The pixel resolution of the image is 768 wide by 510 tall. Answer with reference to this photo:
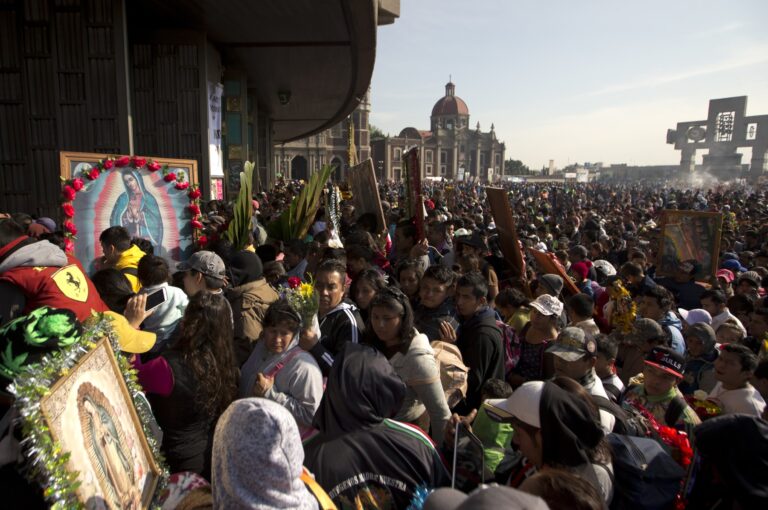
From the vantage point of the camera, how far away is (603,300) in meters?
6.10

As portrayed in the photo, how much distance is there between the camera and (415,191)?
272 inches

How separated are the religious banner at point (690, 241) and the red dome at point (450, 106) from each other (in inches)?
4247

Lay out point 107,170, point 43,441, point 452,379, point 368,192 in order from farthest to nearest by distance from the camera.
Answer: point 368,192
point 107,170
point 452,379
point 43,441

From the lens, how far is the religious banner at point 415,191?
658cm

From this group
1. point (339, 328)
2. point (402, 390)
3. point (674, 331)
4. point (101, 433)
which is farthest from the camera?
point (674, 331)

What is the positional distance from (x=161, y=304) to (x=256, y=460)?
2.44 metres

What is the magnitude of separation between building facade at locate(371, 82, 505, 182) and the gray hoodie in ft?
317

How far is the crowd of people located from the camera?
1603 millimetres

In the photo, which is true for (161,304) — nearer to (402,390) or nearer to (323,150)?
(402,390)

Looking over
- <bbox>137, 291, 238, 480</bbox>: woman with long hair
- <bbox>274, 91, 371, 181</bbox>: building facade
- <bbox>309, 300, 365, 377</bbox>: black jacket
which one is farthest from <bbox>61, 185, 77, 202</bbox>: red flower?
<bbox>274, 91, 371, 181</bbox>: building facade

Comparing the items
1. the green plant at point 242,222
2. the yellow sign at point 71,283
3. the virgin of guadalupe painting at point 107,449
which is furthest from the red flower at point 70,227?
the virgin of guadalupe painting at point 107,449

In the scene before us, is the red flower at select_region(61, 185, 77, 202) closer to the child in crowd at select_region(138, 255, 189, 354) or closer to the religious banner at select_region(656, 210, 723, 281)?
the child in crowd at select_region(138, 255, 189, 354)

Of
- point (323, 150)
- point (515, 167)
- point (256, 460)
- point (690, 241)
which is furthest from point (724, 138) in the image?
point (256, 460)

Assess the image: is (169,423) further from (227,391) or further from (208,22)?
(208,22)
